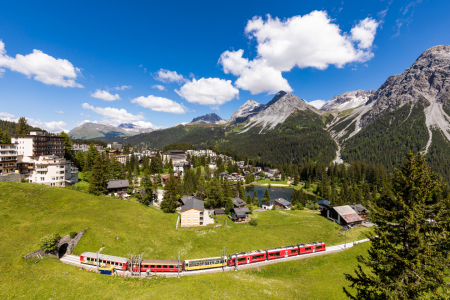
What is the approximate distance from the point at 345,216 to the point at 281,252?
33288mm

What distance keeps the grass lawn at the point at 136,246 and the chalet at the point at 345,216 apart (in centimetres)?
333

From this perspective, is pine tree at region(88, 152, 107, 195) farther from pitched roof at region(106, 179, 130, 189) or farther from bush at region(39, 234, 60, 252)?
bush at region(39, 234, 60, 252)

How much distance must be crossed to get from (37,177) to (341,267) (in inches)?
3428

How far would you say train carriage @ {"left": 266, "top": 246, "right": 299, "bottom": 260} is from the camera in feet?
120

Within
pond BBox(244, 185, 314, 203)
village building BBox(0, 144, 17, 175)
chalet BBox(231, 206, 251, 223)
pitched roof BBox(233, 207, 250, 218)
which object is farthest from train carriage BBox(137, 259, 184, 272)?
pond BBox(244, 185, 314, 203)

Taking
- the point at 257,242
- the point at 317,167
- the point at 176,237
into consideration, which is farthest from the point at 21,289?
the point at 317,167

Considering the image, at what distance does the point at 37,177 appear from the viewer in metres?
59.6

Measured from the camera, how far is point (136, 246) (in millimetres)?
36719

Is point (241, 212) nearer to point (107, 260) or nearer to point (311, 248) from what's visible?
point (311, 248)

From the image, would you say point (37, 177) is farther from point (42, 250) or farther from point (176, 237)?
point (176, 237)

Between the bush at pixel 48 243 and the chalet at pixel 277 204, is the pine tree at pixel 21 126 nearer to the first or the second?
the bush at pixel 48 243

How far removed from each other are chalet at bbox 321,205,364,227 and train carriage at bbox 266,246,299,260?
2841cm

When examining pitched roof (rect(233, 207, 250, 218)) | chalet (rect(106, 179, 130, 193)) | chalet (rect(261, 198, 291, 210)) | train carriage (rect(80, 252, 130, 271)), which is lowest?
chalet (rect(261, 198, 291, 210))

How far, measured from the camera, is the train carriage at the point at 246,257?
3403cm
